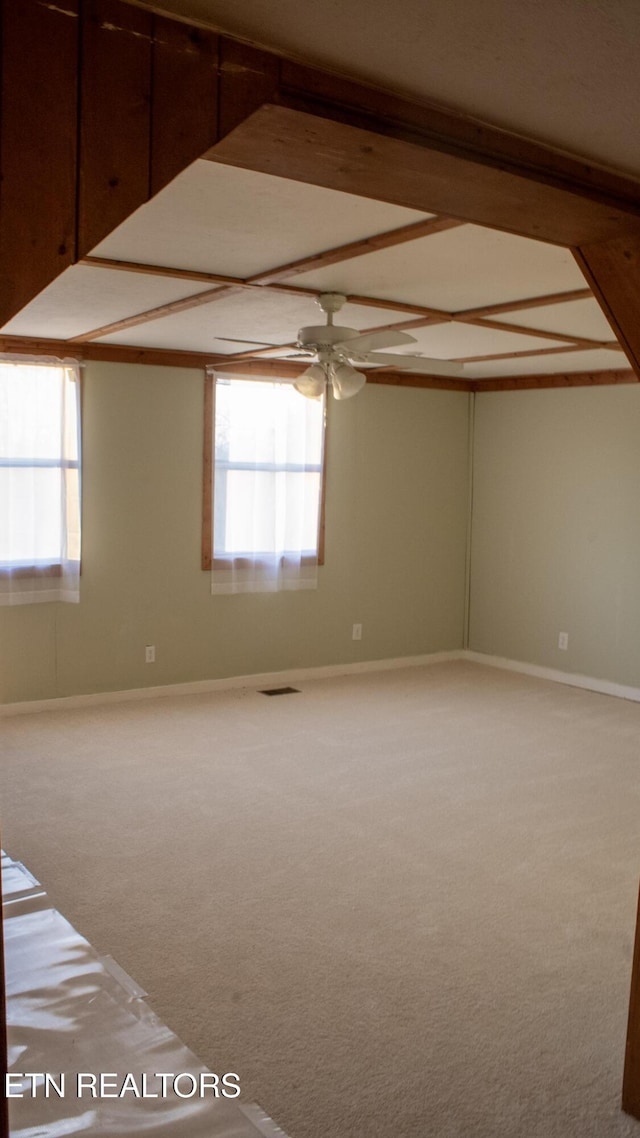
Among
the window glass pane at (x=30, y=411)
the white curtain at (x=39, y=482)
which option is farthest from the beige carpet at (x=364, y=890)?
the window glass pane at (x=30, y=411)

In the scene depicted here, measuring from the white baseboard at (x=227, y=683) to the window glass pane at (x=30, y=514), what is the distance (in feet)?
3.00

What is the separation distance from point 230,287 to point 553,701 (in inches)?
149

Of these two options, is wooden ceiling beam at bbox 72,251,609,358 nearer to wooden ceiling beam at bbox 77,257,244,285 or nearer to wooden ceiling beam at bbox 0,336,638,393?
wooden ceiling beam at bbox 77,257,244,285

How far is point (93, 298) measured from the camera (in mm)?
4156

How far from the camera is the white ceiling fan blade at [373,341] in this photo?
373 centimetres

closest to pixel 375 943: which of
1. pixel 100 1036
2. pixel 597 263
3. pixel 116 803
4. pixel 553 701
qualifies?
pixel 100 1036

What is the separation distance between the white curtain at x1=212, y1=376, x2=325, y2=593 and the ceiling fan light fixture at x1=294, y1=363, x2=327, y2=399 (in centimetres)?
207

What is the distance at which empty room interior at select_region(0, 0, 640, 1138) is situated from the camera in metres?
1.56

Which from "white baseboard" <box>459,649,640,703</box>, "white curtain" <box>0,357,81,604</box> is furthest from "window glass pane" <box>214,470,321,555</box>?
"white baseboard" <box>459,649,640,703</box>

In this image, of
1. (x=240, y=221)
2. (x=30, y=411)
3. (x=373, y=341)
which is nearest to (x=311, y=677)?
(x=30, y=411)

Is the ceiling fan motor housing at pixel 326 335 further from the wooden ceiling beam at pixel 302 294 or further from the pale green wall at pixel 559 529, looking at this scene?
the pale green wall at pixel 559 529

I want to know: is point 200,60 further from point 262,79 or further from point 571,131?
point 571,131

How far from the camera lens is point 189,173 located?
242cm

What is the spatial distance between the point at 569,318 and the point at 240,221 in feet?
6.73
